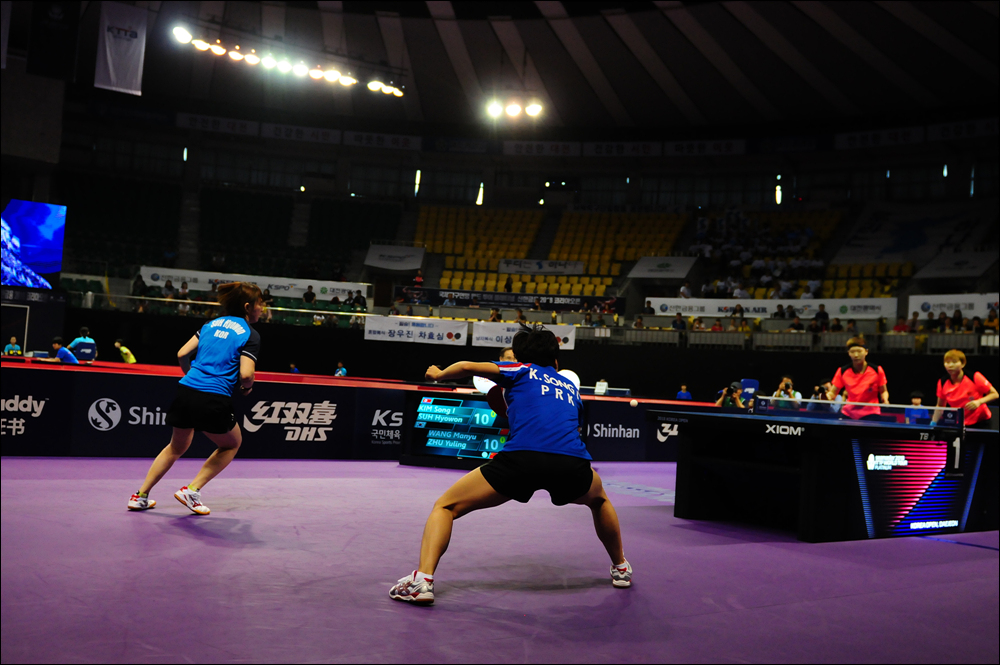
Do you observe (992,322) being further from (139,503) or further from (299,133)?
(299,133)

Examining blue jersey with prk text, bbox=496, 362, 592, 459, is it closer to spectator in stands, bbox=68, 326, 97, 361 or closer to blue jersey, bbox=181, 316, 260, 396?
blue jersey, bbox=181, 316, 260, 396

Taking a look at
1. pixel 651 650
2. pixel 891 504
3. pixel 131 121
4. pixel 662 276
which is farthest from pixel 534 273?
pixel 651 650

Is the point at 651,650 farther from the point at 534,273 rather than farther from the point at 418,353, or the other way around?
the point at 534,273

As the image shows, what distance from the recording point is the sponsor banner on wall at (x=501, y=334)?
21.1m

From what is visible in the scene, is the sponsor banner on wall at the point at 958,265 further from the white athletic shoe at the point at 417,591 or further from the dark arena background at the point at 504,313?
the white athletic shoe at the point at 417,591

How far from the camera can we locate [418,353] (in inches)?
867

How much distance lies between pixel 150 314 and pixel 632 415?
14.2 metres

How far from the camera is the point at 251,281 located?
23.5 m

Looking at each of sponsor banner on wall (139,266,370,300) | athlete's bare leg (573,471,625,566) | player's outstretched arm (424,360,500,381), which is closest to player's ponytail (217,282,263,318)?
player's outstretched arm (424,360,500,381)

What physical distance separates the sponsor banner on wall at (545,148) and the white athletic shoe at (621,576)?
29.8 metres

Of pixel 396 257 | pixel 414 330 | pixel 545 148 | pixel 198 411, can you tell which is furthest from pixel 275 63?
pixel 198 411

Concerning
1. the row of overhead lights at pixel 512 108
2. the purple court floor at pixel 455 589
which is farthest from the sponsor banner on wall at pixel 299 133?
the purple court floor at pixel 455 589

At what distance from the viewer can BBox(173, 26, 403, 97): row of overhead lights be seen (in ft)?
Answer: 74.9

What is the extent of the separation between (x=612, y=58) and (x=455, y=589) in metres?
27.1
